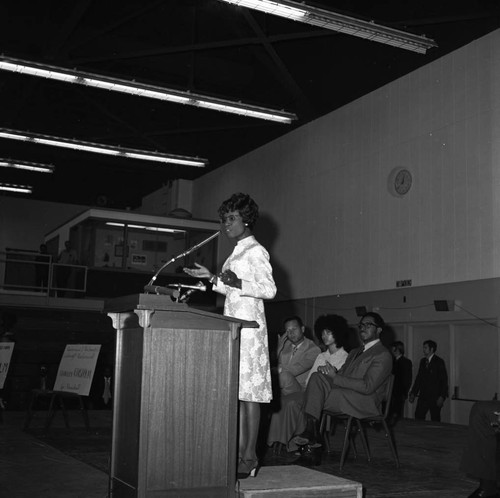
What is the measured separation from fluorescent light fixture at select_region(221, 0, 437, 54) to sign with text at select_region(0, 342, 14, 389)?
421cm

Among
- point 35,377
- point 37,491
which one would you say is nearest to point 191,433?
point 37,491

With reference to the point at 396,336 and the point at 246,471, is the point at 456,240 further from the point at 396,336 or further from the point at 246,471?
the point at 246,471

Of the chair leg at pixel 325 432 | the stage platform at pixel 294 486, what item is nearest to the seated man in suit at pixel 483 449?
the stage platform at pixel 294 486

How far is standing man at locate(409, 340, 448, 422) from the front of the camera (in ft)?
31.0

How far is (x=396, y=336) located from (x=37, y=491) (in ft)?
26.1

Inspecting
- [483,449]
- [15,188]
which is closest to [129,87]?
[483,449]

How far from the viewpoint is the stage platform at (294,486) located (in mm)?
2789

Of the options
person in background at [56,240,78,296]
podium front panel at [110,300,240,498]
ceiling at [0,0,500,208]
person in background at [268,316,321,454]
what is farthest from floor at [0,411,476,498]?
person in background at [56,240,78,296]

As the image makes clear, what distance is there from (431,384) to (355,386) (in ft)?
16.7

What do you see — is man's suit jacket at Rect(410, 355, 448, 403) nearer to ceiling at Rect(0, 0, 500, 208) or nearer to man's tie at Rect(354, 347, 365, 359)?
ceiling at Rect(0, 0, 500, 208)

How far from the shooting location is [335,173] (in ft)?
39.9

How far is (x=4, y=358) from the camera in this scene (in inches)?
285

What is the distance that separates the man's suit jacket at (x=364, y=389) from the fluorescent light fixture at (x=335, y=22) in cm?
400

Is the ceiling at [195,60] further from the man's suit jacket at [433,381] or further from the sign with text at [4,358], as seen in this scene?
the man's suit jacket at [433,381]
